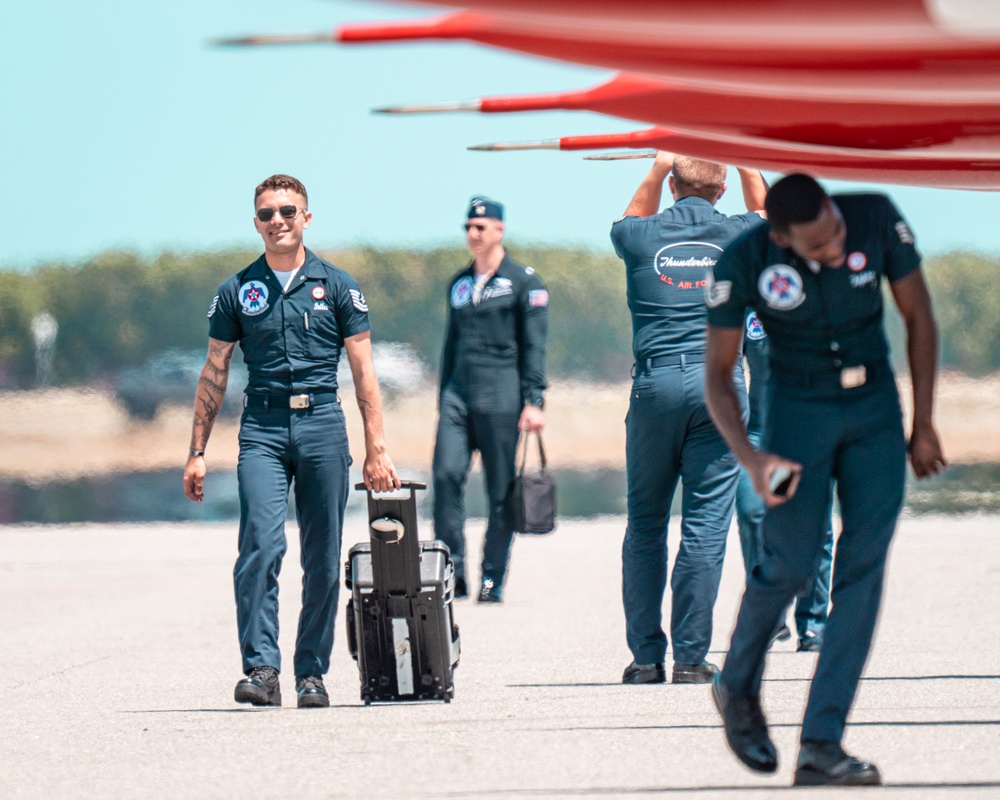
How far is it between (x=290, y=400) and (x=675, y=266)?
1.62 meters

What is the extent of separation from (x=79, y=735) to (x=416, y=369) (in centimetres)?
1937

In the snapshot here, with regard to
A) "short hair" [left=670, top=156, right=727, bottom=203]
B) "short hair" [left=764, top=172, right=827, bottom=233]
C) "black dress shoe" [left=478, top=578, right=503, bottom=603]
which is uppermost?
"short hair" [left=670, top=156, right=727, bottom=203]

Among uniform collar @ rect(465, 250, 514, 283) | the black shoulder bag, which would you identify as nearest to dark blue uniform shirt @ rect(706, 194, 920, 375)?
the black shoulder bag

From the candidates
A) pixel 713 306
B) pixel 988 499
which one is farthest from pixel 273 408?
pixel 988 499

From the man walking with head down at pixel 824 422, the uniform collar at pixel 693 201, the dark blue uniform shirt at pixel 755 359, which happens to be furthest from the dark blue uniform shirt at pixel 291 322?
the man walking with head down at pixel 824 422

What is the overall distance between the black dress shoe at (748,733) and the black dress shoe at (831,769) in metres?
0.14

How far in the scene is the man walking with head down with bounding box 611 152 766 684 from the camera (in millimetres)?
7320

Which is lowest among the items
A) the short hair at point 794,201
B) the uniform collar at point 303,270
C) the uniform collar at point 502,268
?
the uniform collar at point 502,268

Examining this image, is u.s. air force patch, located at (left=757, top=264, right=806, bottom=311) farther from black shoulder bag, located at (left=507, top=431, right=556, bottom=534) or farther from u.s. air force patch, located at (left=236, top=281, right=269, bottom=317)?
black shoulder bag, located at (left=507, top=431, right=556, bottom=534)

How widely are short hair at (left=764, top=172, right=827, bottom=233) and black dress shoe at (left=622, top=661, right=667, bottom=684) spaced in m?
2.87

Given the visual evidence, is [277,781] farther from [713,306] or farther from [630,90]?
[630,90]

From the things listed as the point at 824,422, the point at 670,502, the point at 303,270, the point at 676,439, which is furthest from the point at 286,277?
Answer: the point at 824,422

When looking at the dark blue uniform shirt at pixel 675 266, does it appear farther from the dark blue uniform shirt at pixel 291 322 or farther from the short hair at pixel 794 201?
the short hair at pixel 794 201

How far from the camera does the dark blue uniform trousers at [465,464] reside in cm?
1097
